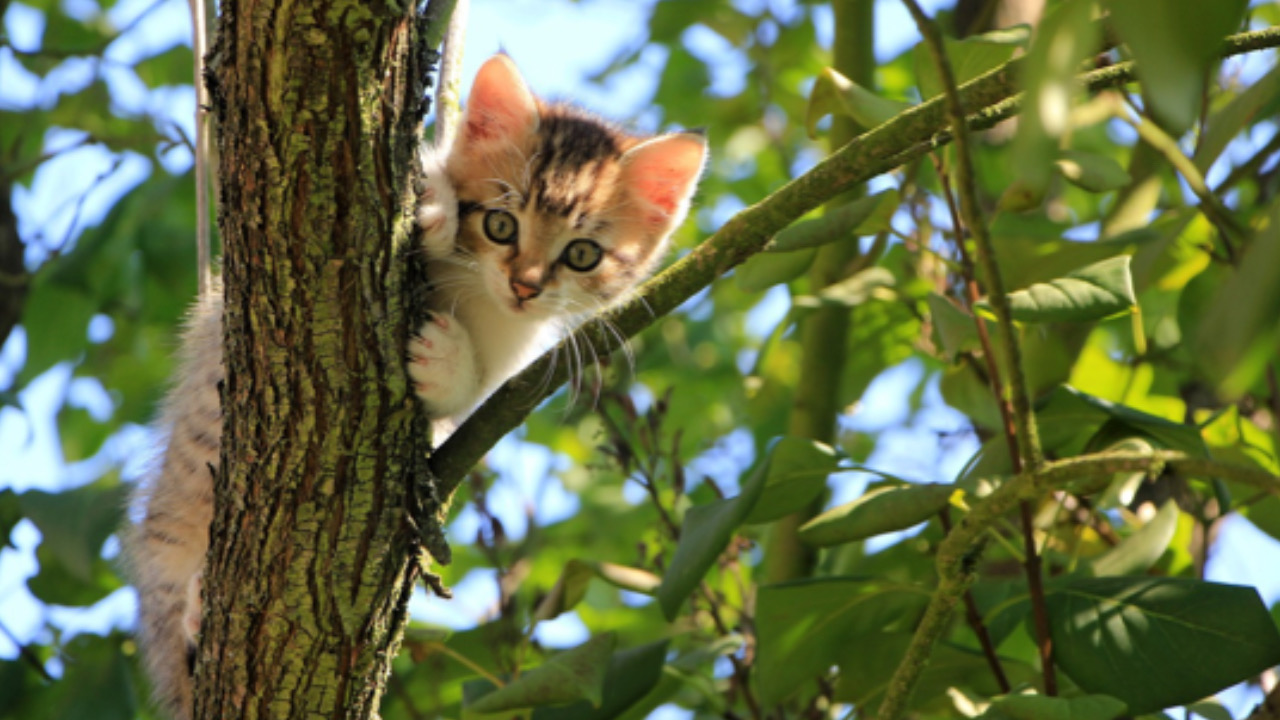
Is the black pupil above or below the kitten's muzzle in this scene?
above

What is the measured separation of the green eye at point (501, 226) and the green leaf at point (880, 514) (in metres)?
1.00

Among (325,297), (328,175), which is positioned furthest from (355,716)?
(328,175)

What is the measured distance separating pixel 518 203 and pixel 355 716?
1.26 meters

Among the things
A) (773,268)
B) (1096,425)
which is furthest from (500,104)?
(1096,425)

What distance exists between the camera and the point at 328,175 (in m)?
1.52

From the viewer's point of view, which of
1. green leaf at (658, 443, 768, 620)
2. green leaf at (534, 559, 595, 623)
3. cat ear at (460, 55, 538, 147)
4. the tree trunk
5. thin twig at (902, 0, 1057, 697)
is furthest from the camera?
cat ear at (460, 55, 538, 147)

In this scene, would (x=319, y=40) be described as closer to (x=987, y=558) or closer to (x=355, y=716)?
(x=355, y=716)

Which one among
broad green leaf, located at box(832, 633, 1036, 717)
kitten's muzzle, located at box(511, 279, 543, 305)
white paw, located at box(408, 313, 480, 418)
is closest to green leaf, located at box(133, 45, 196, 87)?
kitten's muzzle, located at box(511, 279, 543, 305)

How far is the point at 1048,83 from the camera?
0.60 metres

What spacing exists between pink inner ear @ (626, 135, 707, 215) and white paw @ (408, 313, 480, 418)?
804 mm

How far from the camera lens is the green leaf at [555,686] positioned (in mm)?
1861

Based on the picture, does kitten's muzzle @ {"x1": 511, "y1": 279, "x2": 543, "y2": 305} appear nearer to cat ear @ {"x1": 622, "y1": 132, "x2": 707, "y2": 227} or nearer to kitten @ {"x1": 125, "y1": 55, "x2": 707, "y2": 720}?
kitten @ {"x1": 125, "y1": 55, "x2": 707, "y2": 720}

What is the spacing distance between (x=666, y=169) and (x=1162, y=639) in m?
1.65

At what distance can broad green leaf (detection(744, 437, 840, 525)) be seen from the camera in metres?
2.11
